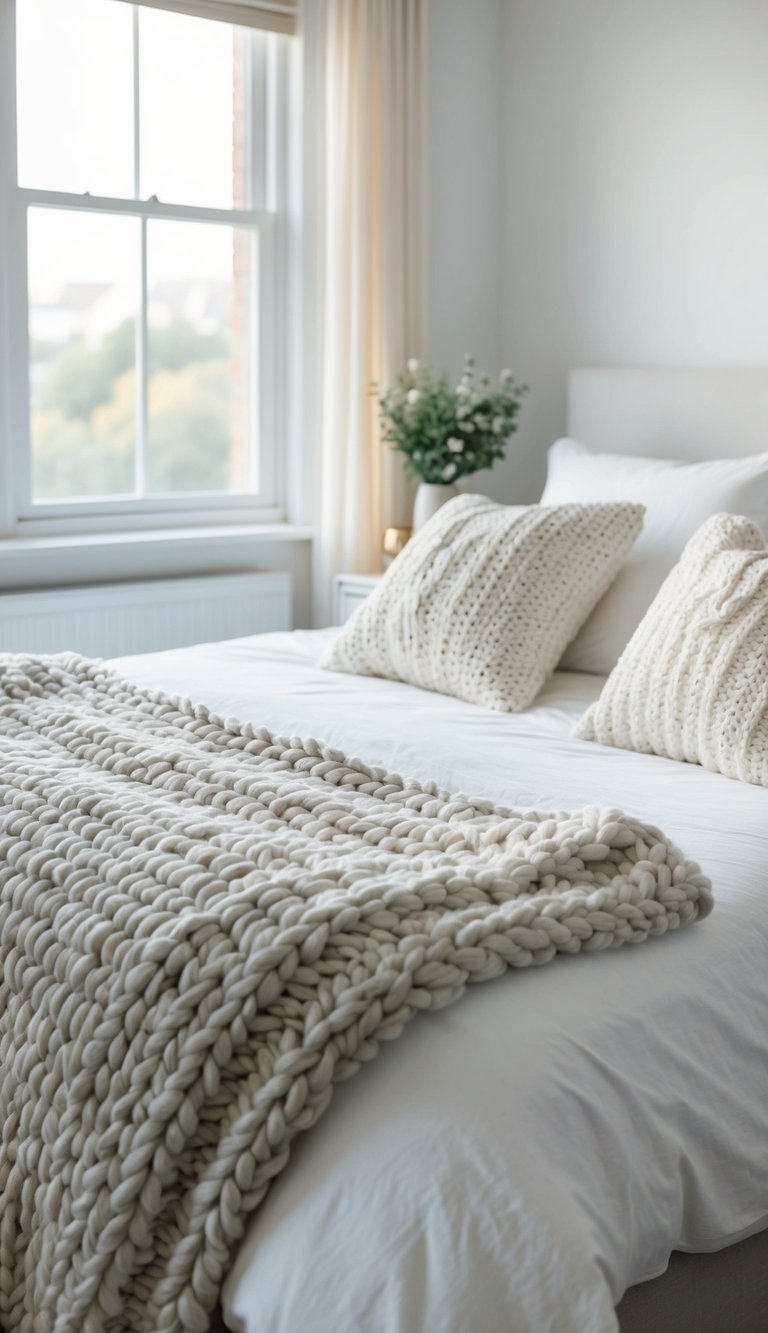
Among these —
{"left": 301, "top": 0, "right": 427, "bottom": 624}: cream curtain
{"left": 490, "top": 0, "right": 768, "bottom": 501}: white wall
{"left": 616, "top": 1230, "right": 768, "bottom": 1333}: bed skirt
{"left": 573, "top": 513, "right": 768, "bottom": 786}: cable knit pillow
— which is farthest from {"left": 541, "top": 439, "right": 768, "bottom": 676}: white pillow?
{"left": 616, "top": 1230, "right": 768, "bottom": 1333}: bed skirt

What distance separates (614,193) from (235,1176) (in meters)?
3.26

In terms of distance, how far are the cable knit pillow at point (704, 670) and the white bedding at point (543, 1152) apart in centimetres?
34

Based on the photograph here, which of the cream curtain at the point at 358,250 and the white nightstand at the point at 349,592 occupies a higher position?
the cream curtain at the point at 358,250

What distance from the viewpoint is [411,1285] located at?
4.06 ft

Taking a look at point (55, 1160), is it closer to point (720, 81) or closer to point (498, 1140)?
point (498, 1140)

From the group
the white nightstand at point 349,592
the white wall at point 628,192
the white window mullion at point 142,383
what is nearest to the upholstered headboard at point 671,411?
the white wall at point 628,192

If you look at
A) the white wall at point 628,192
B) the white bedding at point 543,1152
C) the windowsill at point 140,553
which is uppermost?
the white wall at point 628,192

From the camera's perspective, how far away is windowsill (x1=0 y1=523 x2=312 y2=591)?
3.67 m

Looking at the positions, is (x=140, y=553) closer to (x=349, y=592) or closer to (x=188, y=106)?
(x=349, y=592)

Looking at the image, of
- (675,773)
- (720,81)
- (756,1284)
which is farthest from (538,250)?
(756,1284)

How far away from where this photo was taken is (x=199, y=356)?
4.09 metres

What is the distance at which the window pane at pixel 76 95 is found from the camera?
11.9ft

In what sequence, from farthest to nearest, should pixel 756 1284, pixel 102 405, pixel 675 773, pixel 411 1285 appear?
pixel 102 405 → pixel 675 773 → pixel 756 1284 → pixel 411 1285

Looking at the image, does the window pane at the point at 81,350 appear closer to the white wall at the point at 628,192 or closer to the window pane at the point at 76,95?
the window pane at the point at 76,95
